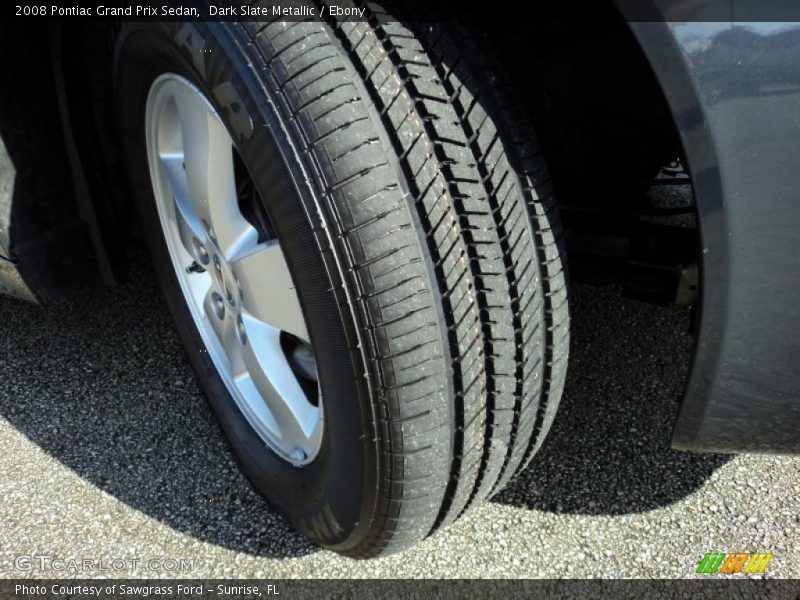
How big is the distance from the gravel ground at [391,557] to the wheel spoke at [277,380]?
232 mm

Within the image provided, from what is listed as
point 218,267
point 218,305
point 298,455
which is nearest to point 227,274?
point 218,267

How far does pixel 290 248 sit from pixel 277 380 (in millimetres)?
526

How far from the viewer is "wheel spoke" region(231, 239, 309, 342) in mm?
1295

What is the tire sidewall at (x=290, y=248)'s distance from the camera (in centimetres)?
108

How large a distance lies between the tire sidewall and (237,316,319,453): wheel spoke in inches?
3.1

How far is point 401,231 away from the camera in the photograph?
41.8 inches

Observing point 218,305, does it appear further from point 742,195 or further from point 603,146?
point 742,195

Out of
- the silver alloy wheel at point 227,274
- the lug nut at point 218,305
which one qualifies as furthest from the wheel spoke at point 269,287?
the lug nut at point 218,305

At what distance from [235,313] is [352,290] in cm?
63

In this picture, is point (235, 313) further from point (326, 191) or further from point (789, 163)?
point (789, 163)

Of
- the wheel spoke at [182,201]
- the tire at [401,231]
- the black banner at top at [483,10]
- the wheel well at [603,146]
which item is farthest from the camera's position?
the wheel spoke at [182,201]

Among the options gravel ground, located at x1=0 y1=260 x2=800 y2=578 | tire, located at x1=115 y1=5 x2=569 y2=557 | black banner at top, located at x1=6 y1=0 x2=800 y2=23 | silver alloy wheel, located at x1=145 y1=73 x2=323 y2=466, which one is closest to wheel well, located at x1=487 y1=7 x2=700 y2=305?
black banner at top, located at x1=6 y1=0 x2=800 y2=23

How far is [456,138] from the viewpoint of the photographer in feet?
3.60

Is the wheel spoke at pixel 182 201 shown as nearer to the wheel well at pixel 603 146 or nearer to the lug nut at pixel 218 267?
the lug nut at pixel 218 267
